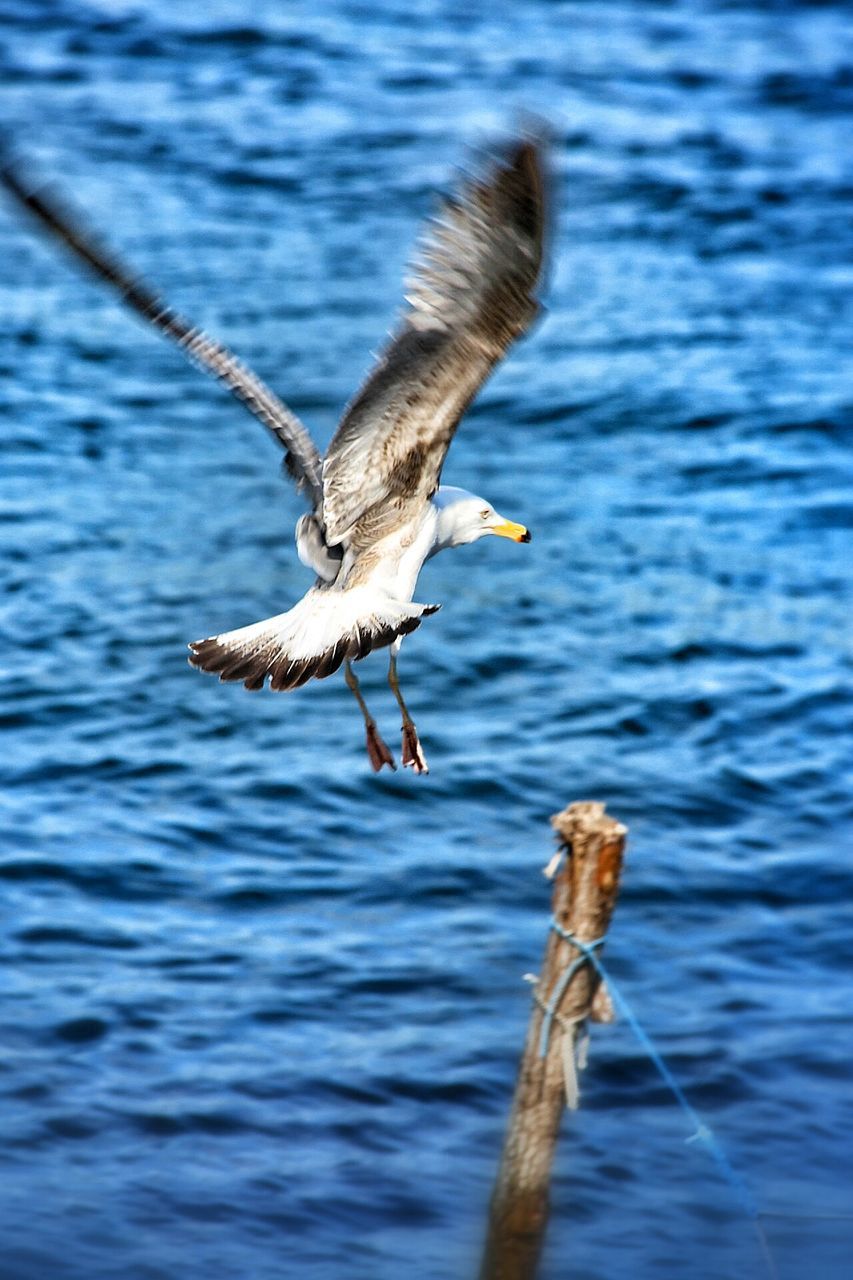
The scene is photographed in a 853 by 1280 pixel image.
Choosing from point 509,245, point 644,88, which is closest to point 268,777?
point 509,245

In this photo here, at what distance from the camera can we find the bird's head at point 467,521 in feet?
19.4

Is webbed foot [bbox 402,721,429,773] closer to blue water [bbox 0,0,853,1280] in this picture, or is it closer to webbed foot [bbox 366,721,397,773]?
webbed foot [bbox 366,721,397,773]

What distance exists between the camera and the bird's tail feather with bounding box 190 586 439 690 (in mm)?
5285

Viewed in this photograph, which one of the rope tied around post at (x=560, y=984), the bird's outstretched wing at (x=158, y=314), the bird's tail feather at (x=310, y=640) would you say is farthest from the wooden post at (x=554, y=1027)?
the bird's outstretched wing at (x=158, y=314)

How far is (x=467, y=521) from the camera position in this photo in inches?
234

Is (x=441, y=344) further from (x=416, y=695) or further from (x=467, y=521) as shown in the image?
(x=416, y=695)

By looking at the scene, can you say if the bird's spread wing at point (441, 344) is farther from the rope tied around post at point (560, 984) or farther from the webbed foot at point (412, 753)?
the rope tied around post at point (560, 984)

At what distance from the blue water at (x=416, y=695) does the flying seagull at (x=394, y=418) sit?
9.30ft

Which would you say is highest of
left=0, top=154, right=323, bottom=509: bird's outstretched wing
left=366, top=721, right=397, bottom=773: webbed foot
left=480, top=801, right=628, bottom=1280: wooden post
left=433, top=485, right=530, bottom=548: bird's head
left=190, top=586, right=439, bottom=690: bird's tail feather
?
left=433, top=485, right=530, bottom=548: bird's head

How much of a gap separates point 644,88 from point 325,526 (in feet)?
50.1

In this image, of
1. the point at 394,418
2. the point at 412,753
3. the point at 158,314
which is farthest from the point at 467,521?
the point at 158,314

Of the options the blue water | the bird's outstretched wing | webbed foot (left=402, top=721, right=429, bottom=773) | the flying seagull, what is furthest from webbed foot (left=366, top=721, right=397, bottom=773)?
the blue water

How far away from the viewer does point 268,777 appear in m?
10.2

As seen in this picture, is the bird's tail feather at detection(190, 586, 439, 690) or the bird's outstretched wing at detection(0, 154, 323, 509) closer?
the bird's outstretched wing at detection(0, 154, 323, 509)
